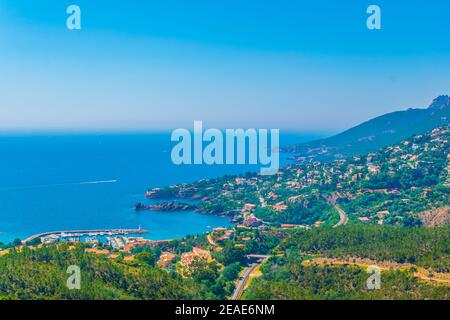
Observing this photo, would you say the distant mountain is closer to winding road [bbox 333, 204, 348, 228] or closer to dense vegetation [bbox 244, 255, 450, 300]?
winding road [bbox 333, 204, 348, 228]

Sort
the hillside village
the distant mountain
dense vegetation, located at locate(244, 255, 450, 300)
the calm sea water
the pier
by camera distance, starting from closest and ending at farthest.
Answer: dense vegetation, located at locate(244, 255, 450, 300) → the pier → the hillside village → the calm sea water → the distant mountain

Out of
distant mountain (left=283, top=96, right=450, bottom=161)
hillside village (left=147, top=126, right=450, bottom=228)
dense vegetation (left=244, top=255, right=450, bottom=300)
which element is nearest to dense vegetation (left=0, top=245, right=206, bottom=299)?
dense vegetation (left=244, top=255, right=450, bottom=300)

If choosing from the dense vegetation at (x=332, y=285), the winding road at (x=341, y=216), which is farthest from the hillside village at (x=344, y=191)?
the dense vegetation at (x=332, y=285)

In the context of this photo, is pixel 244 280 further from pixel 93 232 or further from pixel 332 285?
pixel 93 232

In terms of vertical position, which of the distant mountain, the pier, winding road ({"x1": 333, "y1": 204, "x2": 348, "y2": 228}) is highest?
the distant mountain

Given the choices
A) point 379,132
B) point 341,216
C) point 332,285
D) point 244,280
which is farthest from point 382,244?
point 379,132

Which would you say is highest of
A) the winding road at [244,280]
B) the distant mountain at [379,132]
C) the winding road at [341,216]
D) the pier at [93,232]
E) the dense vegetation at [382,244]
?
the distant mountain at [379,132]

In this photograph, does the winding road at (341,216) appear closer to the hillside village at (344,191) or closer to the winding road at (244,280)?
the hillside village at (344,191)
